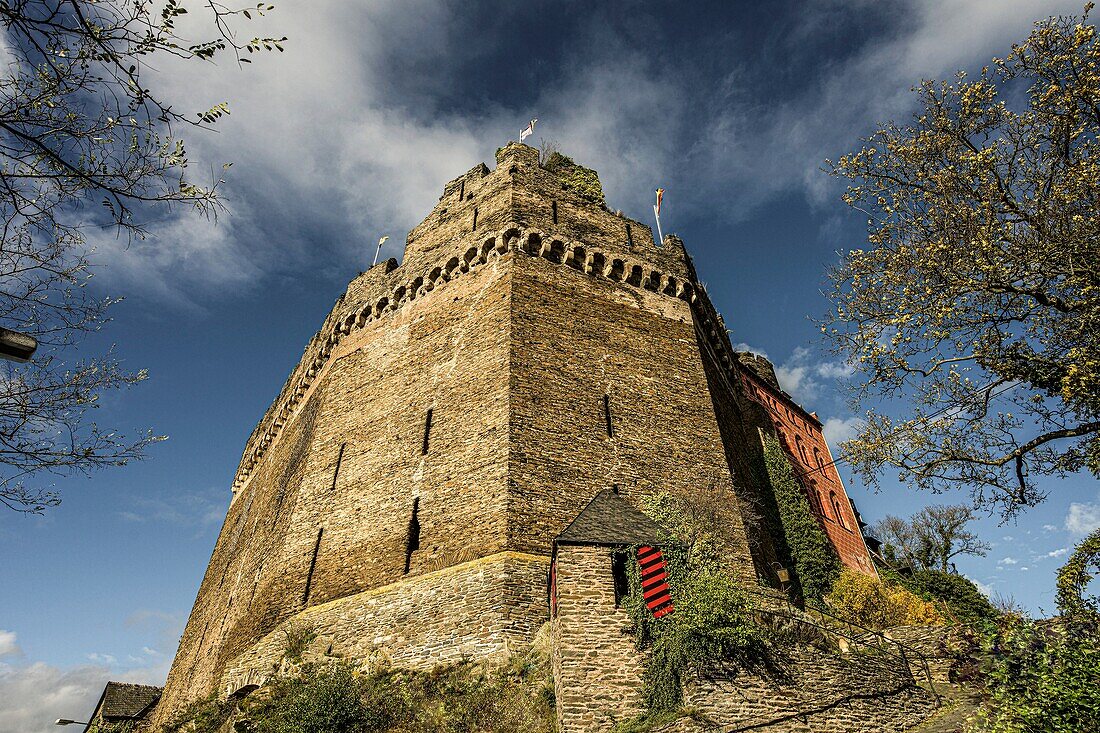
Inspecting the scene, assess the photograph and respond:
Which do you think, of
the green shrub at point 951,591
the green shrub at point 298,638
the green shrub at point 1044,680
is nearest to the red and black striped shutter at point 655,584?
the green shrub at point 1044,680

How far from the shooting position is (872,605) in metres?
15.8

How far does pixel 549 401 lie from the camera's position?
14.2 metres

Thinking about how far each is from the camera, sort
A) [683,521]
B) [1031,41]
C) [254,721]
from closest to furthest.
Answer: [1031,41] < [254,721] < [683,521]

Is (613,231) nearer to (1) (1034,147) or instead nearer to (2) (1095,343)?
(1) (1034,147)

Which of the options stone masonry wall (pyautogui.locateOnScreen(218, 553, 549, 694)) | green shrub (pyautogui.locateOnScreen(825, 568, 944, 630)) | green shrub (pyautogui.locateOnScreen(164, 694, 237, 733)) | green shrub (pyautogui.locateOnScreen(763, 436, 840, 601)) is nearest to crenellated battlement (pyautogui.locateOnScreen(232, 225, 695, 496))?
green shrub (pyautogui.locateOnScreen(763, 436, 840, 601))

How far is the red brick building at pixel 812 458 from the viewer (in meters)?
27.1

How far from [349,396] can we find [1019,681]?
1466 cm

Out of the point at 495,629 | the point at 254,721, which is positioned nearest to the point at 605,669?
the point at 495,629

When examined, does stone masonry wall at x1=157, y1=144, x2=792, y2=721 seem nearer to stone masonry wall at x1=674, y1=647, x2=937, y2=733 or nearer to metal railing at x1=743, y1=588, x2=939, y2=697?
metal railing at x1=743, y1=588, x2=939, y2=697

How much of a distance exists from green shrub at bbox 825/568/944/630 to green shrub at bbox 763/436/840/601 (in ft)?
1.23

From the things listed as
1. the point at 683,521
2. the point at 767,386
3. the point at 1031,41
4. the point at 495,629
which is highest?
the point at 767,386

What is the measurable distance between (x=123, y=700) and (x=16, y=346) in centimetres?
3138

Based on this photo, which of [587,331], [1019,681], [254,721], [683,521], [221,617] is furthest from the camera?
[221,617]

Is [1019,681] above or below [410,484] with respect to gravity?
below
